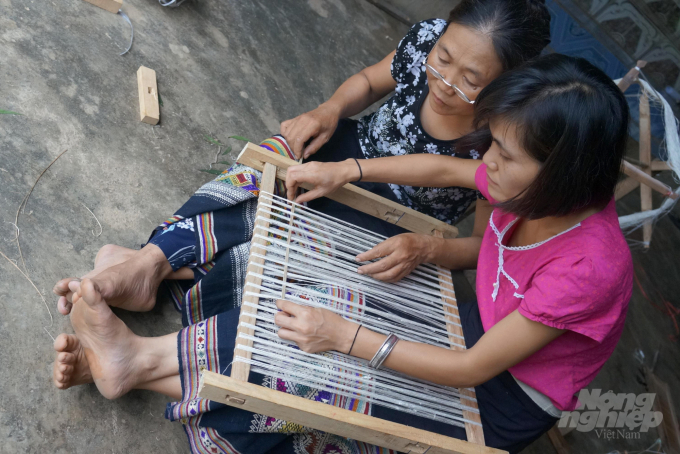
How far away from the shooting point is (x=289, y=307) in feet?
4.24

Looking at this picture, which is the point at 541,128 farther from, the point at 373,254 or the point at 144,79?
the point at 144,79

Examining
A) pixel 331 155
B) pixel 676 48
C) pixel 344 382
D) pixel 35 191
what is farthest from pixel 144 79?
pixel 676 48

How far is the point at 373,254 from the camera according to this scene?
5.29 feet

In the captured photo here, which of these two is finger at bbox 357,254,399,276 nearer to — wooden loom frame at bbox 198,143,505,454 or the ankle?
wooden loom frame at bbox 198,143,505,454

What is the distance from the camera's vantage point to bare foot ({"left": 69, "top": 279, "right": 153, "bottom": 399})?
1410mm

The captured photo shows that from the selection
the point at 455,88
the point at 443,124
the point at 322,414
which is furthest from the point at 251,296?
the point at 443,124

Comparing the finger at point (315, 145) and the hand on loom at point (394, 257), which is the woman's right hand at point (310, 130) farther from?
the hand on loom at point (394, 257)

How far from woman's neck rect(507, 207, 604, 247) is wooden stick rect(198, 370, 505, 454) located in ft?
1.87

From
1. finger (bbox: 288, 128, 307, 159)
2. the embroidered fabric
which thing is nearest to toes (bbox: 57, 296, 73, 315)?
finger (bbox: 288, 128, 307, 159)

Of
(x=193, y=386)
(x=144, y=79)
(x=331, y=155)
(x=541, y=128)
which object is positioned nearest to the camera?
(x=541, y=128)

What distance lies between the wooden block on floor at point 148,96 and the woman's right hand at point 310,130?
0.74 meters

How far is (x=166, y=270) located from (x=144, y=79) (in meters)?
1.11

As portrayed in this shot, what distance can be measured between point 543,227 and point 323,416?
759mm

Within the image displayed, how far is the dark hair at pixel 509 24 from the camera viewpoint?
1.50 m
